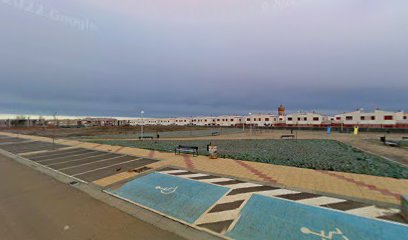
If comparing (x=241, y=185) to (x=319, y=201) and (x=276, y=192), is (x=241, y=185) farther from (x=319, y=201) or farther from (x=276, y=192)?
(x=319, y=201)

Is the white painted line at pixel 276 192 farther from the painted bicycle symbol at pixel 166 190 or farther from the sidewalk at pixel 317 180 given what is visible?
the painted bicycle symbol at pixel 166 190

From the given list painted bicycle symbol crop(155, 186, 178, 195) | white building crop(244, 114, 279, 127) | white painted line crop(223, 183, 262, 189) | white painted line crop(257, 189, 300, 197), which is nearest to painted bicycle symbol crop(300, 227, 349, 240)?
white painted line crop(257, 189, 300, 197)

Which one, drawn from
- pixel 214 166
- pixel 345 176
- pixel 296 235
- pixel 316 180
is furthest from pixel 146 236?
pixel 345 176

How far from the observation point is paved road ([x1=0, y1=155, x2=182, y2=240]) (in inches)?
175

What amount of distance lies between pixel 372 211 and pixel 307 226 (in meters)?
2.31

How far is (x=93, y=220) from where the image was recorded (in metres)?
5.11

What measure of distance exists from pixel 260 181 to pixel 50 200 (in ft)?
26.0

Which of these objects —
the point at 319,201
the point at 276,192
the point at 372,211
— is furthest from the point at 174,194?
the point at 372,211

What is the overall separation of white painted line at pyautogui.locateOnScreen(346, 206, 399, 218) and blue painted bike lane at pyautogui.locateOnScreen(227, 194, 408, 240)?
0.29m

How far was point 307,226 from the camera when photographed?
4488mm

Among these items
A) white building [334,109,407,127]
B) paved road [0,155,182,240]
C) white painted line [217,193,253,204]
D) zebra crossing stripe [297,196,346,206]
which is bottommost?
paved road [0,155,182,240]

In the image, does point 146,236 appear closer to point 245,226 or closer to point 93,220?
point 93,220

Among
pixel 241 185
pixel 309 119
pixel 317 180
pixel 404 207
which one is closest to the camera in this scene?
pixel 404 207

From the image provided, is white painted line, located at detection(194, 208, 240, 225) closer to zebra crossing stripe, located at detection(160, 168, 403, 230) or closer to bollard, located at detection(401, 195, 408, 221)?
zebra crossing stripe, located at detection(160, 168, 403, 230)
